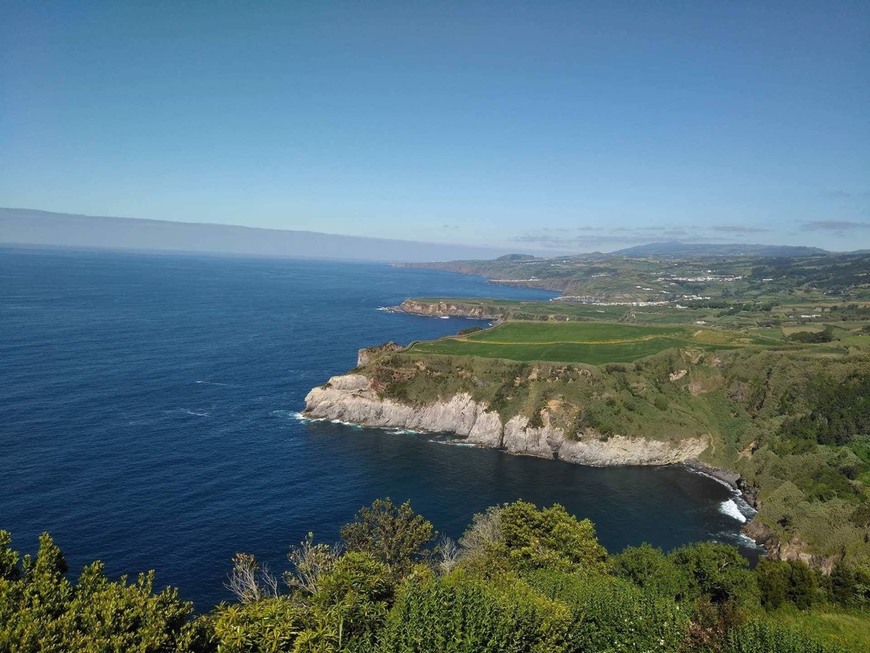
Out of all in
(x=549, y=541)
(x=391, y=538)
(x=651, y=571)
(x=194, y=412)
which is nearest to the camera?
(x=651, y=571)

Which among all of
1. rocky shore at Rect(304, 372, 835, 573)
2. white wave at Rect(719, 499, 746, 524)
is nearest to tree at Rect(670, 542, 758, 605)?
white wave at Rect(719, 499, 746, 524)

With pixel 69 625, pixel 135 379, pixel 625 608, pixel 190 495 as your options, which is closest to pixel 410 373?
pixel 190 495

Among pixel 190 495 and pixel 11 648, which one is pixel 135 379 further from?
pixel 11 648

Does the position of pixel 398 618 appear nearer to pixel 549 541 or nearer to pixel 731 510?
pixel 549 541

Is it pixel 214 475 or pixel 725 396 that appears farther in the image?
pixel 725 396

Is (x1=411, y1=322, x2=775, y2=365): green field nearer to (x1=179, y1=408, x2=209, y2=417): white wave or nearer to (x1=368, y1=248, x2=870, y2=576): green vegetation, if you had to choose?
(x1=368, y1=248, x2=870, y2=576): green vegetation

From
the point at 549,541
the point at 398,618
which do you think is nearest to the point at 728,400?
the point at 549,541

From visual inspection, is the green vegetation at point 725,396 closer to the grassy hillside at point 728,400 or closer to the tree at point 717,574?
the grassy hillside at point 728,400

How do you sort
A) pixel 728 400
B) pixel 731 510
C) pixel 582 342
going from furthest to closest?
pixel 582 342, pixel 728 400, pixel 731 510
